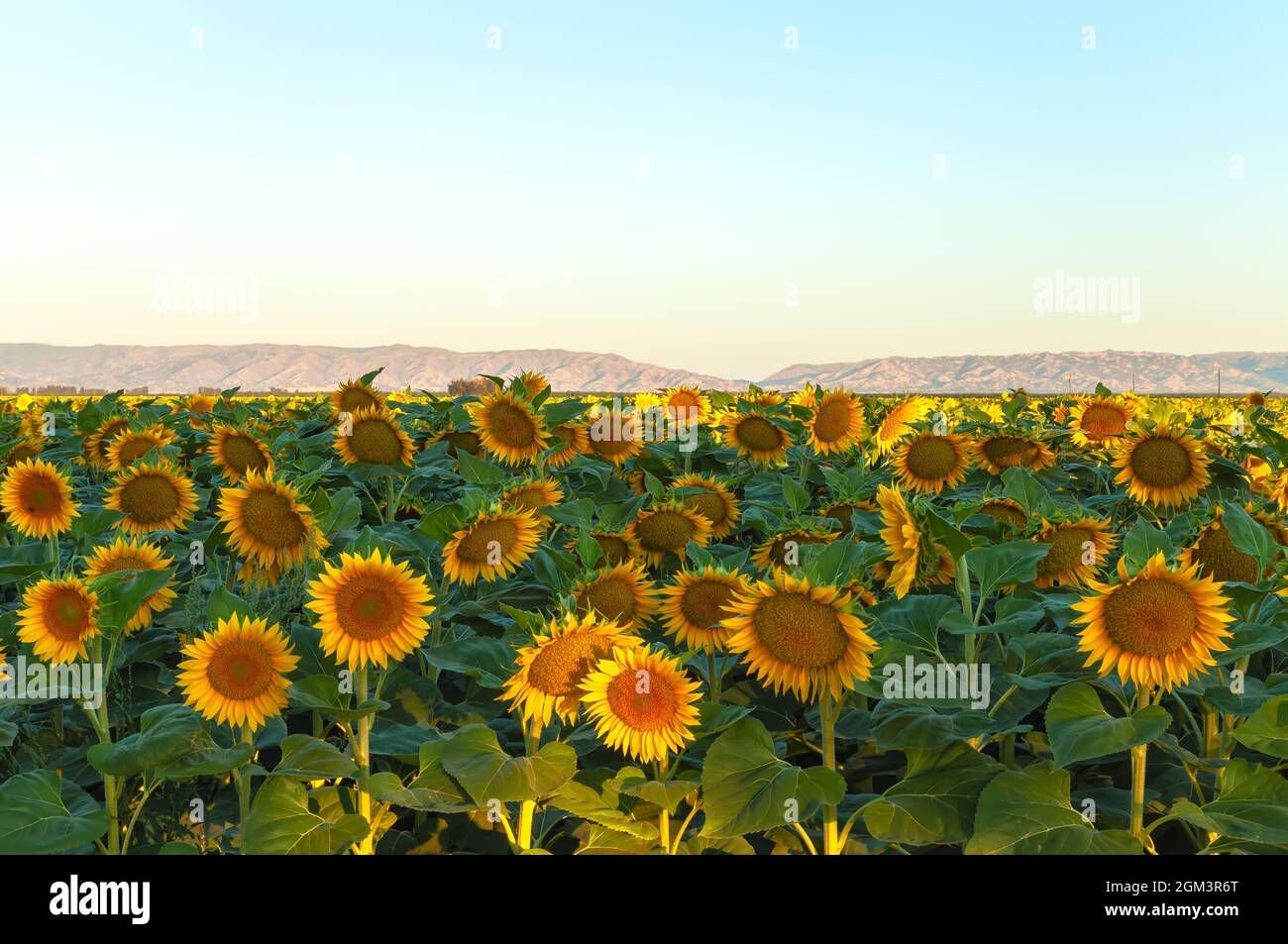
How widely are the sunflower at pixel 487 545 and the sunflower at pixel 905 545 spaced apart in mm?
1430

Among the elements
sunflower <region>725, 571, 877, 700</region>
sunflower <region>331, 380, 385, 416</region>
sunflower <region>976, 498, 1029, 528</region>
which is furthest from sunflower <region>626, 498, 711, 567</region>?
sunflower <region>331, 380, 385, 416</region>

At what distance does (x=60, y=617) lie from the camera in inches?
123

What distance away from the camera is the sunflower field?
2.68 metres

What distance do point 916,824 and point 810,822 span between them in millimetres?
569

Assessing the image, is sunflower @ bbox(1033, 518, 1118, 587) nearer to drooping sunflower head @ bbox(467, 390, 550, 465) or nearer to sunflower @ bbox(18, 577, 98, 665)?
drooping sunflower head @ bbox(467, 390, 550, 465)

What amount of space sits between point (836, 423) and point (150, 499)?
14.8 ft

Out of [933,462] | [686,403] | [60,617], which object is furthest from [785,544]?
[686,403]

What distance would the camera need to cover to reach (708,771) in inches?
107

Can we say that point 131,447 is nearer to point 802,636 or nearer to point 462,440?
point 462,440

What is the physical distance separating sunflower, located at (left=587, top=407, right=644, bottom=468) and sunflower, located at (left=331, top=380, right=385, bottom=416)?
1.53 m

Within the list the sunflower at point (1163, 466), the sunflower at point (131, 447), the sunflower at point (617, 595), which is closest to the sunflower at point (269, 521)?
the sunflower at point (617, 595)

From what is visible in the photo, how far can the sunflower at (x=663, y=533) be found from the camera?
A: 175 inches

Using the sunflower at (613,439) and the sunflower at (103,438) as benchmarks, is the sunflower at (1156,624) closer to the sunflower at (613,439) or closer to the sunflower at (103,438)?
the sunflower at (613,439)

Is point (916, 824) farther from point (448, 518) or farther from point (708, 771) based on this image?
point (448, 518)
